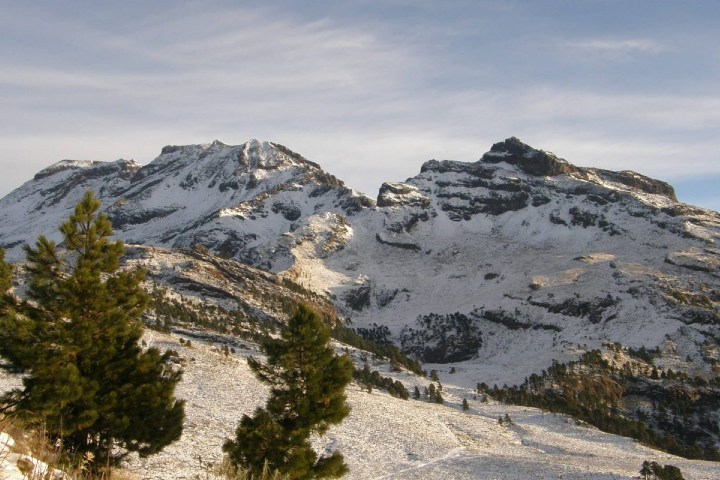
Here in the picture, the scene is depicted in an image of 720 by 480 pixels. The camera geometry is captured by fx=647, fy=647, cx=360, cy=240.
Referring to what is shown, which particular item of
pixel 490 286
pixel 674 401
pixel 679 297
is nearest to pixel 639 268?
pixel 679 297

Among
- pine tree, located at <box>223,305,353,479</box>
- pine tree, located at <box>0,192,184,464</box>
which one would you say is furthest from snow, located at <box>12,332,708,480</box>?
pine tree, located at <box>0,192,184,464</box>

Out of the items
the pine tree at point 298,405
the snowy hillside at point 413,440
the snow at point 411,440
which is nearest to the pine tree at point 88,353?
the pine tree at point 298,405

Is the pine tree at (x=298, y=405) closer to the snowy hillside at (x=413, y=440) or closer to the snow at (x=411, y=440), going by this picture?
the snow at (x=411, y=440)

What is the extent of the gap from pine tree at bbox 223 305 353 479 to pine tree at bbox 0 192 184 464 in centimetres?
361

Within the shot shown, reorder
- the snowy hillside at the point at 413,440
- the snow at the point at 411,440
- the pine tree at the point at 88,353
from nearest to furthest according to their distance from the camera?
the pine tree at the point at 88,353
the snow at the point at 411,440
the snowy hillside at the point at 413,440

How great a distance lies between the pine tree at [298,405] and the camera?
23.2 m

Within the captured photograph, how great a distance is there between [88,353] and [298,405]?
756cm

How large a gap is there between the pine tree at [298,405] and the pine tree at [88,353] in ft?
11.9

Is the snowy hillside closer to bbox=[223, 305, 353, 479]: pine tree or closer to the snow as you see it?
the snow

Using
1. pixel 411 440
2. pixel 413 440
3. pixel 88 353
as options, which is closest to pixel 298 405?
pixel 88 353

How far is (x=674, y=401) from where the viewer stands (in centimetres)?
11281

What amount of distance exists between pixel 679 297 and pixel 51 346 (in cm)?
16246

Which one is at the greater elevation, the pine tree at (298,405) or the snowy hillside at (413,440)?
the pine tree at (298,405)

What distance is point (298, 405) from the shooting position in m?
23.5
